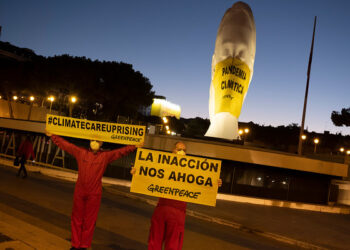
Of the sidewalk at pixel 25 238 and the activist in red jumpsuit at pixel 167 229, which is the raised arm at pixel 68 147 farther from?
the activist in red jumpsuit at pixel 167 229

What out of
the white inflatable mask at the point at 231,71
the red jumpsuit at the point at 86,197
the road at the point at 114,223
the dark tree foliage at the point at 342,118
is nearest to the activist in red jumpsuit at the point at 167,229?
the red jumpsuit at the point at 86,197

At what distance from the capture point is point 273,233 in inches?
368

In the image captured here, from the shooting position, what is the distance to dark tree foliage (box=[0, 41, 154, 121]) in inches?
1882

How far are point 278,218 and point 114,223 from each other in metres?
6.89

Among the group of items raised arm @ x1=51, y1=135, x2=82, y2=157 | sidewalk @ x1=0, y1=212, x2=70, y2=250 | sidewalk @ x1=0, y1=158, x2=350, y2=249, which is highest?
raised arm @ x1=51, y1=135, x2=82, y2=157

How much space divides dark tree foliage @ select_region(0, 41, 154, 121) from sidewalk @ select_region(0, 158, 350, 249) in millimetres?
33059

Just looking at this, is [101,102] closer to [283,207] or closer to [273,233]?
[283,207]

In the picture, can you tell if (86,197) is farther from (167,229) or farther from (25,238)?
(167,229)

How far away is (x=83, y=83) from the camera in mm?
47906

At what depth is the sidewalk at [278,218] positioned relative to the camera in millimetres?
9359

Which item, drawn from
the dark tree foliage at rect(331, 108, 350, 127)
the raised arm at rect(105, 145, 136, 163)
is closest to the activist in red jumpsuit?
the raised arm at rect(105, 145, 136, 163)

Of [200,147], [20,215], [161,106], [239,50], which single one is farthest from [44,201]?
[161,106]

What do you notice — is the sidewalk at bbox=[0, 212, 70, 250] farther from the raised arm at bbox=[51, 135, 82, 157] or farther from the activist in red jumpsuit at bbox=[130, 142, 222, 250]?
the activist in red jumpsuit at bbox=[130, 142, 222, 250]

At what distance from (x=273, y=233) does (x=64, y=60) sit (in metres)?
45.2
